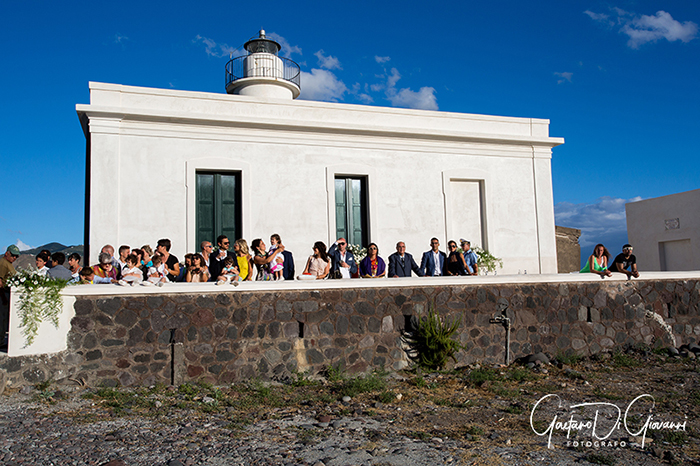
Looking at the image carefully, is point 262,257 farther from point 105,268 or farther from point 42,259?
point 42,259

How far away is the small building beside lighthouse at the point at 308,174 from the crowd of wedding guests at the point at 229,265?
1242 millimetres

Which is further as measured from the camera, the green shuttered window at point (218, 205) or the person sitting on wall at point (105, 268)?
the green shuttered window at point (218, 205)

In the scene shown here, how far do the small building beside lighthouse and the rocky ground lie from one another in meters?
4.15

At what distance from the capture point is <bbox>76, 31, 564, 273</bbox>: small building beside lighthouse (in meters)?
9.86

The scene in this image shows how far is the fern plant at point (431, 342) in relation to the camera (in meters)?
7.86

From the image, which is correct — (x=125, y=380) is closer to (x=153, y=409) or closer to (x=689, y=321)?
(x=153, y=409)

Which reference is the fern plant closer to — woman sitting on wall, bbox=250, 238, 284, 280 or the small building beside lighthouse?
woman sitting on wall, bbox=250, 238, 284, 280

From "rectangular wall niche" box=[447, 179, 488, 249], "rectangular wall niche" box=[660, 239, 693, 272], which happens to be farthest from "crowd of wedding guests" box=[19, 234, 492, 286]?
"rectangular wall niche" box=[660, 239, 693, 272]

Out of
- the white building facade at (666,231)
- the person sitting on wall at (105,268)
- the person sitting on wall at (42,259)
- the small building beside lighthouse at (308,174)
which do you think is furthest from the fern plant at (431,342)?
the white building facade at (666,231)

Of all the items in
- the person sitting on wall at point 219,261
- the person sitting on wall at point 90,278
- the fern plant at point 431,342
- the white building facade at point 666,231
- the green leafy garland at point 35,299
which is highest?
the white building facade at point 666,231

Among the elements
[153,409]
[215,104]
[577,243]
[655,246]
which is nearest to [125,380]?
[153,409]

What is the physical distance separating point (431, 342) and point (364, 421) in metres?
2.69

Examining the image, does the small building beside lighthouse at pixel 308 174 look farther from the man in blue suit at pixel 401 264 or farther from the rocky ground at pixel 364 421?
the rocky ground at pixel 364 421

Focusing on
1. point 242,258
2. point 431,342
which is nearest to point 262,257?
point 242,258
